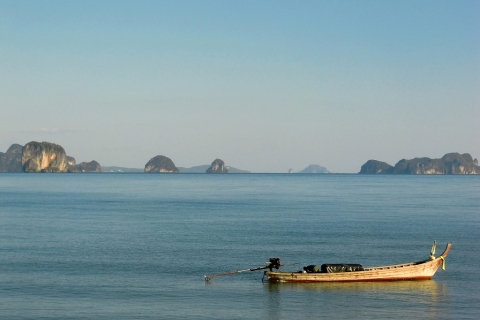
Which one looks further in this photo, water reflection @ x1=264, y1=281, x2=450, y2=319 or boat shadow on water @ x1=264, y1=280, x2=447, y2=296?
boat shadow on water @ x1=264, y1=280, x2=447, y2=296

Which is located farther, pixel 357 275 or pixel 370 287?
pixel 357 275

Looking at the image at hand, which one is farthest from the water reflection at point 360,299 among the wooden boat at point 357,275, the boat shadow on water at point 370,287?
the wooden boat at point 357,275

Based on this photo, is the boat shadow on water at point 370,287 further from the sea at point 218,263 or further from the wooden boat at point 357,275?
the wooden boat at point 357,275

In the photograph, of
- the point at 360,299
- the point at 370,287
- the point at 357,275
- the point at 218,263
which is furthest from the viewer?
the point at 218,263

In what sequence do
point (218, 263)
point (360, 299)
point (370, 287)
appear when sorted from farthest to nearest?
point (218, 263) < point (370, 287) < point (360, 299)

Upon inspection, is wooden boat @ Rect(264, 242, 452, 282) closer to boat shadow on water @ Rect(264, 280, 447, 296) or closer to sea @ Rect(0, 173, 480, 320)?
boat shadow on water @ Rect(264, 280, 447, 296)

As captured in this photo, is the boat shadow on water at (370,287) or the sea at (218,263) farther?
the boat shadow on water at (370,287)

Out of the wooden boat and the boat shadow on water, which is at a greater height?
the wooden boat

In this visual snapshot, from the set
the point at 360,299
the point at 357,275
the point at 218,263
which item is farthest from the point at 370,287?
the point at 218,263

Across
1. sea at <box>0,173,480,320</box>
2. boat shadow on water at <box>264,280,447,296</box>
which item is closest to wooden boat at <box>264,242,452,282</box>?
boat shadow on water at <box>264,280,447,296</box>

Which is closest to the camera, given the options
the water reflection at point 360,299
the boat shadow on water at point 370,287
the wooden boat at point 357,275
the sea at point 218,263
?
the water reflection at point 360,299

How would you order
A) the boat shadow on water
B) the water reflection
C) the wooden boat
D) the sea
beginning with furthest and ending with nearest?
the wooden boat, the boat shadow on water, the sea, the water reflection

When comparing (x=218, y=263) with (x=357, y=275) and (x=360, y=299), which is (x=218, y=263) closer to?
(x=357, y=275)

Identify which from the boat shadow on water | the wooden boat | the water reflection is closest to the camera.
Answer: the water reflection
